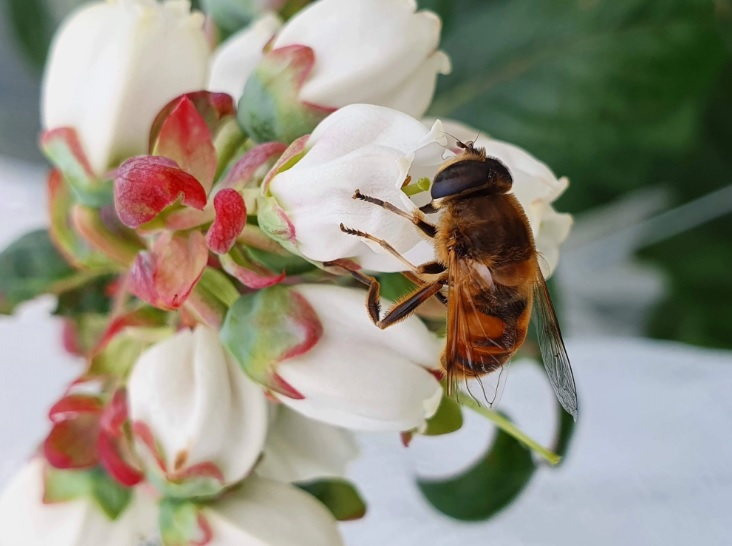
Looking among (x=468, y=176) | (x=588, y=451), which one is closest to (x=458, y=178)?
(x=468, y=176)

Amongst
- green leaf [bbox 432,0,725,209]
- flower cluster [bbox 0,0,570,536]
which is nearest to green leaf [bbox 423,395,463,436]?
flower cluster [bbox 0,0,570,536]

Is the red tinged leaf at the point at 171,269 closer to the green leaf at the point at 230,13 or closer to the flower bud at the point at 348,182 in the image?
the flower bud at the point at 348,182

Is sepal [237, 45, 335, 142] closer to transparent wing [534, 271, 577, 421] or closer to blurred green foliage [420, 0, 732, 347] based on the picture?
transparent wing [534, 271, 577, 421]

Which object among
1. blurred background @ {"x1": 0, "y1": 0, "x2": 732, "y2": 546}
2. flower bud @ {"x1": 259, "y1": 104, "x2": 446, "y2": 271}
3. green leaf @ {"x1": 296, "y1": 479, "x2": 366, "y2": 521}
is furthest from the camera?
blurred background @ {"x1": 0, "y1": 0, "x2": 732, "y2": 546}

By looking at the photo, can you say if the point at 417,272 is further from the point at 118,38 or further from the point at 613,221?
the point at 613,221

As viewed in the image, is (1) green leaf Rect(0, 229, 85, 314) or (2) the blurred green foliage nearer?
(1) green leaf Rect(0, 229, 85, 314)

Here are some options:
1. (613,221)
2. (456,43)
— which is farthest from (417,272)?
(613,221)

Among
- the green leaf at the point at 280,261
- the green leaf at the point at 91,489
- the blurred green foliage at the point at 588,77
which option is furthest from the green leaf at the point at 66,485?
the blurred green foliage at the point at 588,77
